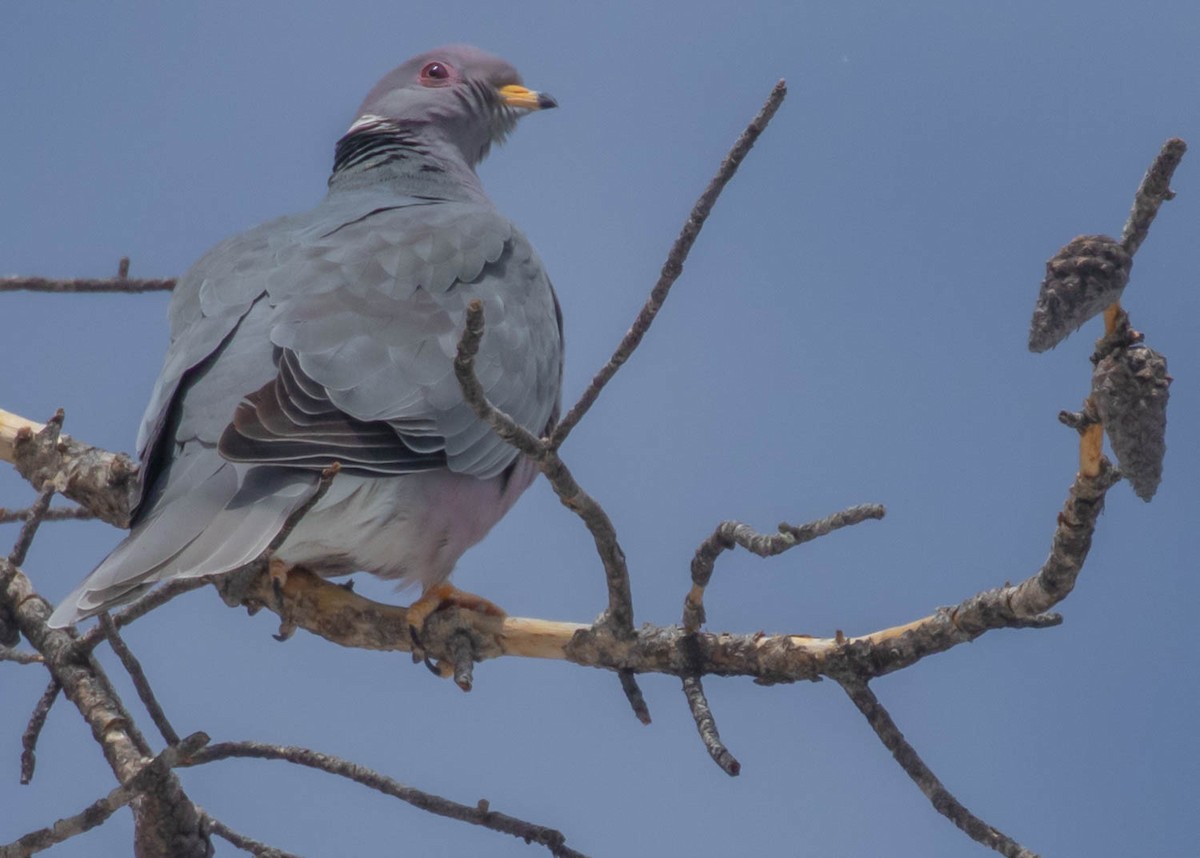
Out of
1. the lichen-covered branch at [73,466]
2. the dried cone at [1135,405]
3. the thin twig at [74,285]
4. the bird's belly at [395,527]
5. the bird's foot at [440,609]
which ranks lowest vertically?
the dried cone at [1135,405]

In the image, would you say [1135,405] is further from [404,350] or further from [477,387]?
[404,350]

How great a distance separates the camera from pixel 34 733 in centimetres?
310

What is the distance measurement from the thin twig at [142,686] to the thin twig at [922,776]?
4.90 feet

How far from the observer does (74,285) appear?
365cm

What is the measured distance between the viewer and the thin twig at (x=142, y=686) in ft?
9.90

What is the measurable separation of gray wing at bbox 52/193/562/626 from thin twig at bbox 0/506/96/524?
35cm

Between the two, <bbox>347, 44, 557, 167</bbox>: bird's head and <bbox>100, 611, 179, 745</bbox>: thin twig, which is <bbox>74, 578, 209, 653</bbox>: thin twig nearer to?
<bbox>100, 611, 179, 745</bbox>: thin twig

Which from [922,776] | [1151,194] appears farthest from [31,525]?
[1151,194]

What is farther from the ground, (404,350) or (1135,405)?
(404,350)

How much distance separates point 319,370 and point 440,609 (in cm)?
67

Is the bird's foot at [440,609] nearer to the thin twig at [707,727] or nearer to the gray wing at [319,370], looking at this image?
the gray wing at [319,370]

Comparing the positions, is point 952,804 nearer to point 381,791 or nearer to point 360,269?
point 381,791

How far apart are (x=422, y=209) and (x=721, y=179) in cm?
194

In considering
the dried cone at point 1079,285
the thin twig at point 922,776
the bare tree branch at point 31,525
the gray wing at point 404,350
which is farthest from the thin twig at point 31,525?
the dried cone at point 1079,285
